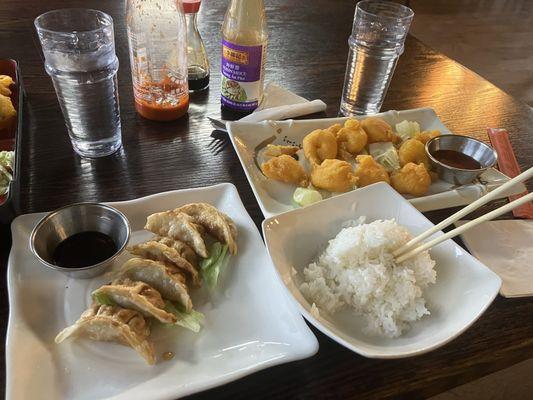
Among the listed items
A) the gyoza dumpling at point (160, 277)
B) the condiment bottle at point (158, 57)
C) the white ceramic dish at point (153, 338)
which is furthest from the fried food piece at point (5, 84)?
the gyoza dumpling at point (160, 277)

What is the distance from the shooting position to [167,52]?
4.65 ft

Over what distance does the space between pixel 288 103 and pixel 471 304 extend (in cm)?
95

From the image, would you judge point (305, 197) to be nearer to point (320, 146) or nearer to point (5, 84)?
point (320, 146)

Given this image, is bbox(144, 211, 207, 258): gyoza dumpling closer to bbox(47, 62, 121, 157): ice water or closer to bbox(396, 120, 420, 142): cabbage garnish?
bbox(47, 62, 121, 157): ice water

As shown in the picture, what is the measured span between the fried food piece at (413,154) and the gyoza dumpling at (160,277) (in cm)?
78

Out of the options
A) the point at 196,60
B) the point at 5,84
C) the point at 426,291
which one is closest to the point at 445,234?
the point at 426,291

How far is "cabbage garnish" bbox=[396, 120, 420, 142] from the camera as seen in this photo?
1474 mm

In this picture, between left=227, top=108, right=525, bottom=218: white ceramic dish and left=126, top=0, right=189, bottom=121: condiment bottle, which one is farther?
left=126, top=0, right=189, bottom=121: condiment bottle

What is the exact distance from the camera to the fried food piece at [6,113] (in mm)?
1251

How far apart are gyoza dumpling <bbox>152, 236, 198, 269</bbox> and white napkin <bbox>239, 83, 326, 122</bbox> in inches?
23.3

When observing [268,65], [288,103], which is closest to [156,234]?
[288,103]

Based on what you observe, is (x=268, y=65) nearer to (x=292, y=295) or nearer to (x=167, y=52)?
(x=167, y=52)

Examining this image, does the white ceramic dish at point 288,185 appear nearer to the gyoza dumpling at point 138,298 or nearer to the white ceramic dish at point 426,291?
the white ceramic dish at point 426,291

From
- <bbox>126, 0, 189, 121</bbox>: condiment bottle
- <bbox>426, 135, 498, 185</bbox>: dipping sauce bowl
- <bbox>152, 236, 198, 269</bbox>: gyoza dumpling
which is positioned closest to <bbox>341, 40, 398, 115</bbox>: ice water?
<bbox>426, 135, 498, 185</bbox>: dipping sauce bowl
